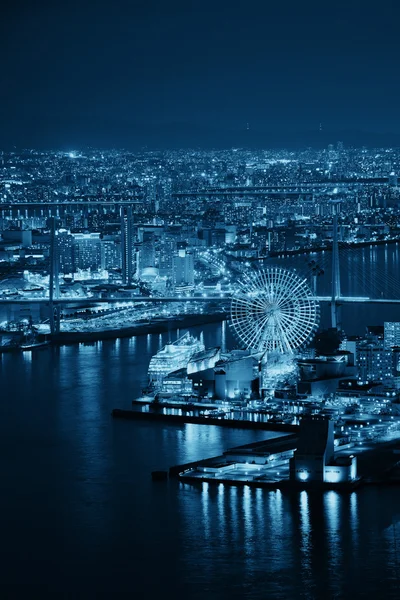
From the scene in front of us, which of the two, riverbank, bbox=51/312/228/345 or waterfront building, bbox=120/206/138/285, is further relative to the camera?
waterfront building, bbox=120/206/138/285

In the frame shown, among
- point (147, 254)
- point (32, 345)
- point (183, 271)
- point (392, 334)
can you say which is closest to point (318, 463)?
Result: point (392, 334)

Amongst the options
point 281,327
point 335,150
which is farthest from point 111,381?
point 335,150

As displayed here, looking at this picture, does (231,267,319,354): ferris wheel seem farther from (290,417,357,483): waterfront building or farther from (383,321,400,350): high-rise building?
(290,417,357,483): waterfront building

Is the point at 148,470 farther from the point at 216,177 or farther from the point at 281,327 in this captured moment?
the point at 216,177

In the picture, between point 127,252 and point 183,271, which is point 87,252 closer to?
point 127,252

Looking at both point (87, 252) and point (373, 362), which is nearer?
point (373, 362)

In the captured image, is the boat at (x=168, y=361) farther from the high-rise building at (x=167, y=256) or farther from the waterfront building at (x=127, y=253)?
the high-rise building at (x=167, y=256)

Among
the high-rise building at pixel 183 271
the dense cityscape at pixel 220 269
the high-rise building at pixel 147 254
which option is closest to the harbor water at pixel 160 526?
the dense cityscape at pixel 220 269

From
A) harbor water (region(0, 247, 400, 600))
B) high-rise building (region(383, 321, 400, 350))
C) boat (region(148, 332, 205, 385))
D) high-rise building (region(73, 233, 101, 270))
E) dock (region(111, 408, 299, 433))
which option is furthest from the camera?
high-rise building (region(73, 233, 101, 270))

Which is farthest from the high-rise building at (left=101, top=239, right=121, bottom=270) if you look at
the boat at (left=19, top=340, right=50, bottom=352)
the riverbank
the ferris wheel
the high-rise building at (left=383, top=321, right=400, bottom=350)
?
the high-rise building at (left=383, top=321, right=400, bottom=350)
